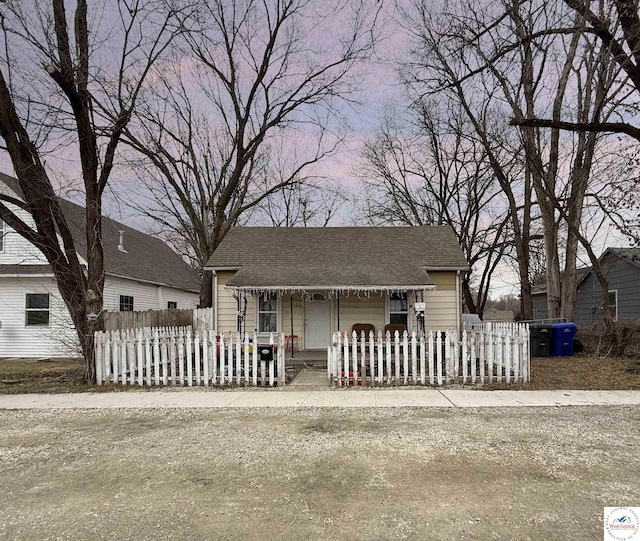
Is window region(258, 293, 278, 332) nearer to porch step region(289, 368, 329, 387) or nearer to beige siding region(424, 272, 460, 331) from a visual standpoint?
porch step region(289, 368, 329, 387)

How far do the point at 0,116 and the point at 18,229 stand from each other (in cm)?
240

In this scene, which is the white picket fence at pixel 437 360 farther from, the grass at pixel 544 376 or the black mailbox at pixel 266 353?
the black mailbox at pixel 266 353

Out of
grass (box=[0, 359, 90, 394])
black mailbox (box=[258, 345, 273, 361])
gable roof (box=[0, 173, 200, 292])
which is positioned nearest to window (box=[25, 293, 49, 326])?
gable roof (box=[0, 173, 200, 292])

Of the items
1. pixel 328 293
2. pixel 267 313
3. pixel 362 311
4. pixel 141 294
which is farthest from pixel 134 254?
pixel 362 311

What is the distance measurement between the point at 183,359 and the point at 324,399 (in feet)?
11.5

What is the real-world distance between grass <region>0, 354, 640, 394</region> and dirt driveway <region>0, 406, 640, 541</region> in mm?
2606

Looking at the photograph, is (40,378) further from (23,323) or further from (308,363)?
(23,323)

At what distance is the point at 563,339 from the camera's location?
1552 centimetres

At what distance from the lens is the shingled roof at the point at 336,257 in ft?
46.9

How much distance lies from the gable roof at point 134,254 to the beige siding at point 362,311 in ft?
26.6

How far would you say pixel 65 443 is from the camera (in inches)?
238

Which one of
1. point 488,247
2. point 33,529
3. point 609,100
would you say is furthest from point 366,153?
point 33,529

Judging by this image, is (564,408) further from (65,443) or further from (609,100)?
(609,100)

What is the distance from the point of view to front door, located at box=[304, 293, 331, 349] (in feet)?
51.9
